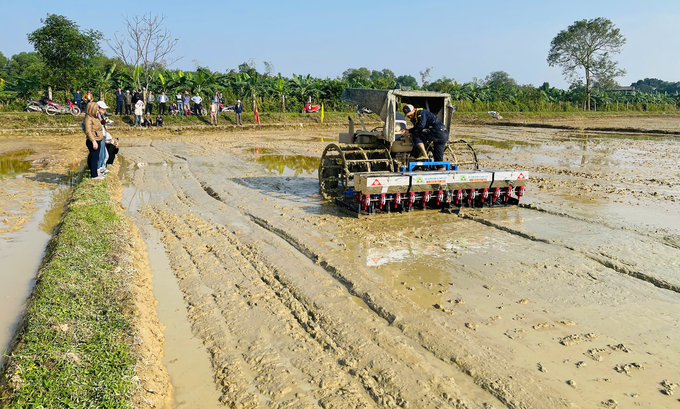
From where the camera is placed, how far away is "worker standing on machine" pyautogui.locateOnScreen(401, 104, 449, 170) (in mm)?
9227

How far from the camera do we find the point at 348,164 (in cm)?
942

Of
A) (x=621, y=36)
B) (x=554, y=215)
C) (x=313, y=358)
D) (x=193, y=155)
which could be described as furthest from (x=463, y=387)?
(x=621, y=36)

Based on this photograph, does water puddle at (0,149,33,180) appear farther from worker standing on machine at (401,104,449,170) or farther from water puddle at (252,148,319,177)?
→ worker standing on machine at (401,104,449,170)

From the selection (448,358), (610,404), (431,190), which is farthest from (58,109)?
(610,404)

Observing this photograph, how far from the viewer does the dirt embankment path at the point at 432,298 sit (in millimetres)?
3729

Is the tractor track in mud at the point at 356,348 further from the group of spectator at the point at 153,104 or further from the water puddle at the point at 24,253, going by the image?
the group of spectator at the point at 153,104

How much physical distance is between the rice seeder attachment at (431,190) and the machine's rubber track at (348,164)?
1.61 ft

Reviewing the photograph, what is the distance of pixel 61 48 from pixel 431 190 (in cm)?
2599

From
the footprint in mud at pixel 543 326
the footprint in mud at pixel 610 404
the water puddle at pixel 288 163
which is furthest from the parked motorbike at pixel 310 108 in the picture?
the footprint in mud at pixel 610 404

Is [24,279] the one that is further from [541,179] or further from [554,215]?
[541,179]

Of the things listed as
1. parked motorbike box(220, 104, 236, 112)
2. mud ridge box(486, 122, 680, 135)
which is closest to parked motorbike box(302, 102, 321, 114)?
parked motorbike box(220, 104, 236, 112)

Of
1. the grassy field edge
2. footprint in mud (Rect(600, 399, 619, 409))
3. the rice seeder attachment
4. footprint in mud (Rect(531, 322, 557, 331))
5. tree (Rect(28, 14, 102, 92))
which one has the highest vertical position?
tree (Rect(28, 14, 102, 92))

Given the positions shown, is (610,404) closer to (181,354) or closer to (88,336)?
(181,354)

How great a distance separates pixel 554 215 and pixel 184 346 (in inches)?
280
